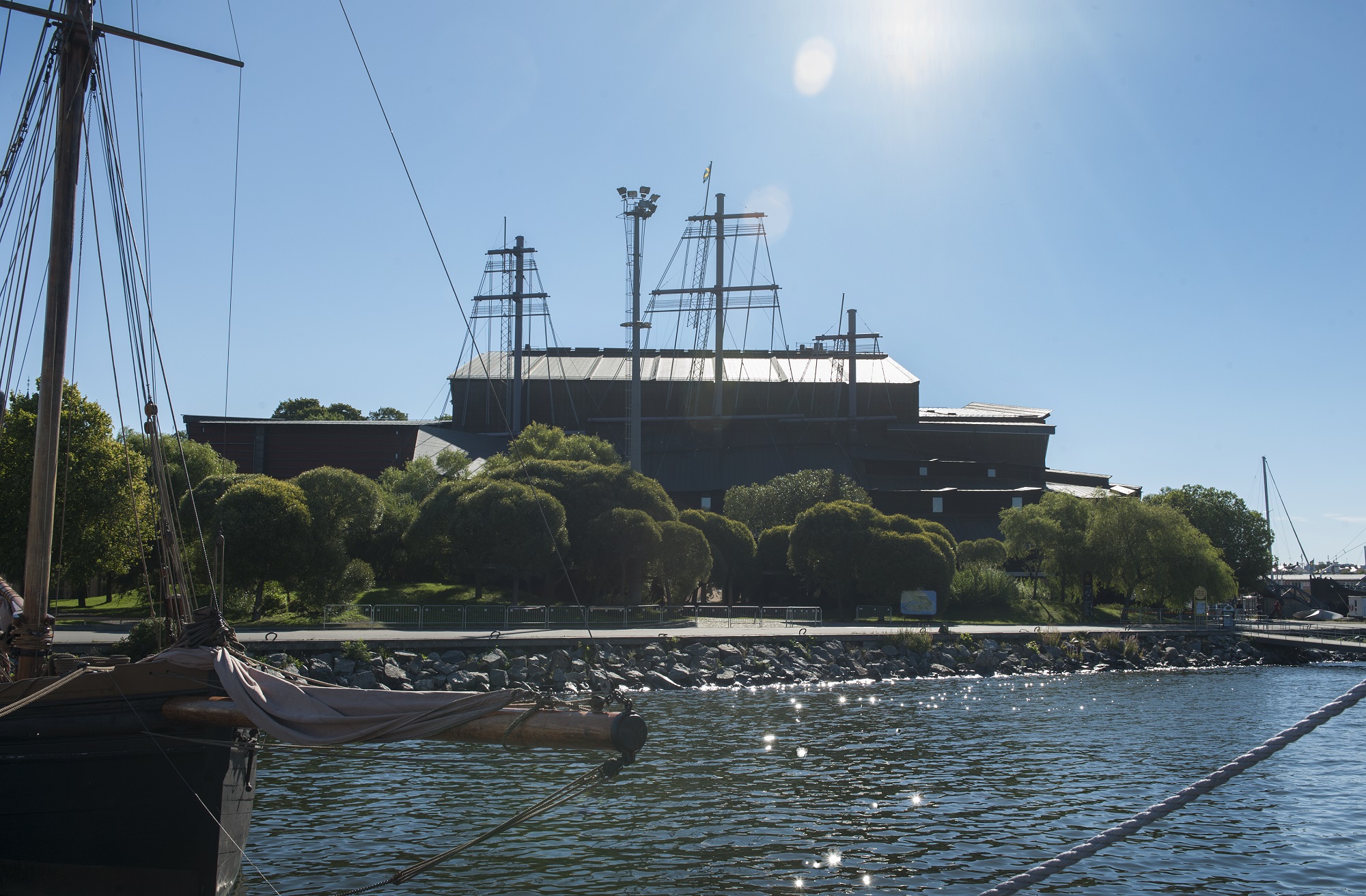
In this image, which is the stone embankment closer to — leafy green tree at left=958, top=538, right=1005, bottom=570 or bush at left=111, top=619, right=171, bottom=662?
bush at left=111, top=619, right=171, bottom=662

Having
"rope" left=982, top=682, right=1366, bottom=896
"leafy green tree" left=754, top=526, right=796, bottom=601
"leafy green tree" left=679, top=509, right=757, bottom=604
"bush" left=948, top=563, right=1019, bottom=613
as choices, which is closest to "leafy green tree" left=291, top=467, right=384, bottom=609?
"leafy green tree" left=679, top=509, right=757, bottom=604

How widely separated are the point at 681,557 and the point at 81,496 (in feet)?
69.7

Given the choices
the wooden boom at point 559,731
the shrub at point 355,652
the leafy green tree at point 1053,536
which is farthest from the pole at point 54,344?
the leafy green tree at point 1053,536

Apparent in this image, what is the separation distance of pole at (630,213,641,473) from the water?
30.2 meters

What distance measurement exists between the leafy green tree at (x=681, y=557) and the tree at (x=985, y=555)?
69.2 feet

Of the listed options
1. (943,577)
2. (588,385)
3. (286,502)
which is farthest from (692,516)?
(588,385)

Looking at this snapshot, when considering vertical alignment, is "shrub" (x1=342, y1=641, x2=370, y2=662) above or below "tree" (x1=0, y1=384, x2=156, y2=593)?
below

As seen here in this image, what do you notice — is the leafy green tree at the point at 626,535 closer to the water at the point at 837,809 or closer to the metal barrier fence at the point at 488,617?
the metal barrier fence at the point at 488,617

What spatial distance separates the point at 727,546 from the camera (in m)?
49.6

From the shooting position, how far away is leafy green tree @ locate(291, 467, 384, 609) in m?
35.2

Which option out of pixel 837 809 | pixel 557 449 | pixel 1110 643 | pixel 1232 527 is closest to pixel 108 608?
pixel 557 449

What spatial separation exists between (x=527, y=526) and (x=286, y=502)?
825 cm

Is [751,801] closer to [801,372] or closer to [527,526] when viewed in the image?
[527,526]

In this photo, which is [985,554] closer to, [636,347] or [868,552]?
[868,552]
